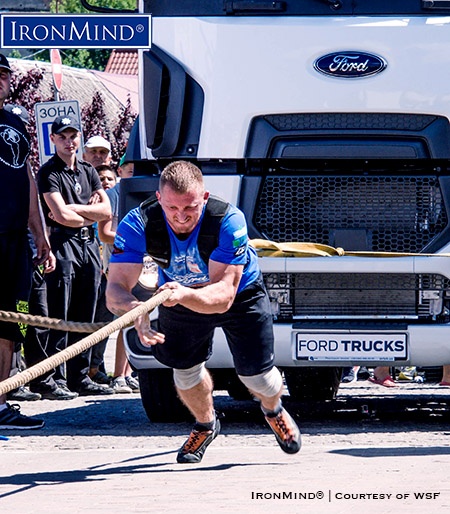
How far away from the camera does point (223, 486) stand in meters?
6.48

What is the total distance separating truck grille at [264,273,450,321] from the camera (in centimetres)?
868

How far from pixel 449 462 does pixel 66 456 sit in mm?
2051

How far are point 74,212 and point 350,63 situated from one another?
279cm

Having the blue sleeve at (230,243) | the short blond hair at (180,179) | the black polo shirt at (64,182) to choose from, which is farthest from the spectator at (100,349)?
the short blond hair at (180,179)

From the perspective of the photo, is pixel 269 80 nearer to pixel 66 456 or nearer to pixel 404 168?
pixel 404 168

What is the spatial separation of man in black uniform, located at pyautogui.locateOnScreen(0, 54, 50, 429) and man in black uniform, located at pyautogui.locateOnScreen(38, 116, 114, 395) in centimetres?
104

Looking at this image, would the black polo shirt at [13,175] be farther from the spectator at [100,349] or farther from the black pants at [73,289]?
the spectator at [100,349]

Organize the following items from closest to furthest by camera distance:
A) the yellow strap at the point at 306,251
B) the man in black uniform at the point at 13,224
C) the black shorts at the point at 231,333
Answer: the black shorts at the point at 231,333 < the yellow strap at the point at 306,251 < the man in black uniform at the point at 13,224

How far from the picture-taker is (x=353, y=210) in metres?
8.82

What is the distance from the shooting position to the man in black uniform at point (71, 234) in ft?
34.7

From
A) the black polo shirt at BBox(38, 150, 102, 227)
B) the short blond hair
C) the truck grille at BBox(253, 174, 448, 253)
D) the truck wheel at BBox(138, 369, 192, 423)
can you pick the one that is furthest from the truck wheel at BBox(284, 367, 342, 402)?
the short blond hair

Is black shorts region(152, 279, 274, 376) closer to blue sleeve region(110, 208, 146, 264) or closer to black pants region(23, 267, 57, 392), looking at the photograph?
blue sleeve region(110, 208, 146, 264)

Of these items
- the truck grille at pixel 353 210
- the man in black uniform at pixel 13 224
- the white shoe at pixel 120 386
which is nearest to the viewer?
the truck grille at pixel 353 210

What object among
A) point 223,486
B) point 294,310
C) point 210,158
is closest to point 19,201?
point 210,158
